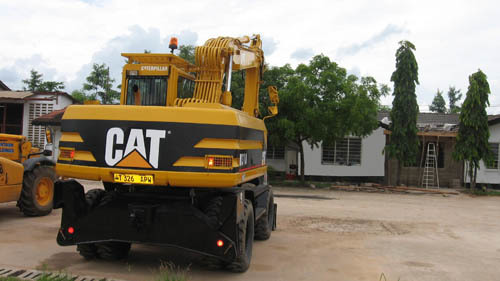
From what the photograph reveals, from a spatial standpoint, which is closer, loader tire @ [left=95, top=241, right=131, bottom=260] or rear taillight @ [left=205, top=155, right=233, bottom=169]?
rear taillight @ [left=205, top=155, right=233, bottom=169]

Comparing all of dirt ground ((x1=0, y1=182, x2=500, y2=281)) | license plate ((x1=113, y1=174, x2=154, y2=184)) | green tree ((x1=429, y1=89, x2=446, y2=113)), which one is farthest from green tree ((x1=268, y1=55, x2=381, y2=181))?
green tree ((x1=429, y1=89, x2=446, y2=113))

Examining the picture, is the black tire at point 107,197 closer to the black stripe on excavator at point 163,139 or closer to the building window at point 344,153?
the black stripe on excavator at point 163,139

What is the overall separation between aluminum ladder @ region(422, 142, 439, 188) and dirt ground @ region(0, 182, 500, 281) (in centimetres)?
987

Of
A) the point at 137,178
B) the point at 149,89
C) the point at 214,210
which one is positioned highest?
the point at 149,89

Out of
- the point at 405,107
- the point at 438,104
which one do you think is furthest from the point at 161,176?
the point at 438,104

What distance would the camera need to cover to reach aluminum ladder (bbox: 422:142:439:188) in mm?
24028

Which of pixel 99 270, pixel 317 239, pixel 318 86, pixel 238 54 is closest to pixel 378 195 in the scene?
pixel 318 86

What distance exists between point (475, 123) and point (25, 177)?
62.4 feet

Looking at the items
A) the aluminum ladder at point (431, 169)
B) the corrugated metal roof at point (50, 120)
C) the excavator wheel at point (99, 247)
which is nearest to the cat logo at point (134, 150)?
the excavator wheel at point (99, 247)

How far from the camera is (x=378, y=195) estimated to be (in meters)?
20.3

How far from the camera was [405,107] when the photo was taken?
860 inches

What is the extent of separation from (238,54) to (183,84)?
4.03 feet

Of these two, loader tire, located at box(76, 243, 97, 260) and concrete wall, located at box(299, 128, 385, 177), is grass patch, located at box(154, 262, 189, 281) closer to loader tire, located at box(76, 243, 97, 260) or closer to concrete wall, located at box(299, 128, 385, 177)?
loader tire, located at box(76, 243, 97, 260)

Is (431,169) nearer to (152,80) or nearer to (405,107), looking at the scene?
(405,107)
